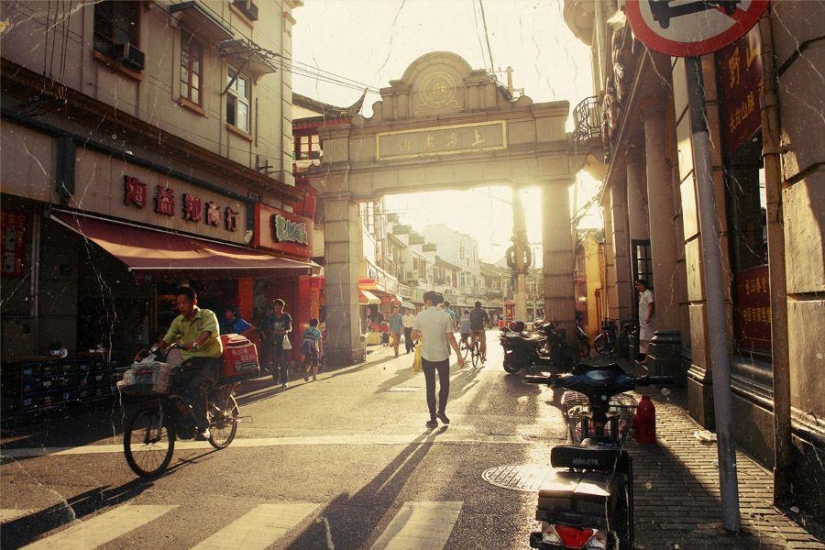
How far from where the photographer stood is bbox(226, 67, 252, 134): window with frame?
1459 centimetres

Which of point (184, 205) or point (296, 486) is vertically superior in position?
point (184, 205)

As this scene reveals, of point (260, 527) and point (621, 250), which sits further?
point (621, 250)

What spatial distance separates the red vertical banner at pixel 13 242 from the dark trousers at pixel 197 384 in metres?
4.61

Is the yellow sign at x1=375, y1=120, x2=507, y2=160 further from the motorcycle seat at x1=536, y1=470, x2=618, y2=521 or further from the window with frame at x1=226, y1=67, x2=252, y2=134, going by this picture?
the motorcycle seat at x1=536, y1=470, x2=618, y2=521

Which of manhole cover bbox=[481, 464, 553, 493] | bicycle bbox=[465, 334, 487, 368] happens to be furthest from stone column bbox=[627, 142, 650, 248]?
manhole cover bbox=[481, 464, 553, 493]

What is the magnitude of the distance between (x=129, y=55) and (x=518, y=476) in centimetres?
1078

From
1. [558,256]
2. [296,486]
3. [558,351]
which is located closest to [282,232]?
[558,256]

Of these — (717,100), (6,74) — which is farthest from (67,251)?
(717,100)

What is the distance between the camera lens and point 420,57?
54.0 feet

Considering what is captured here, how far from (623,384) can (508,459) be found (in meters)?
2.98

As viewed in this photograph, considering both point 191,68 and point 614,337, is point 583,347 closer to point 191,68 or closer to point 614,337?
point 614,337

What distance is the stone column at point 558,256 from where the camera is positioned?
48.7 ft

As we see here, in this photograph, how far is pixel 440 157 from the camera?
633 inches

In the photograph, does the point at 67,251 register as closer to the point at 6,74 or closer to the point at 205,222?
the point at 6,74
